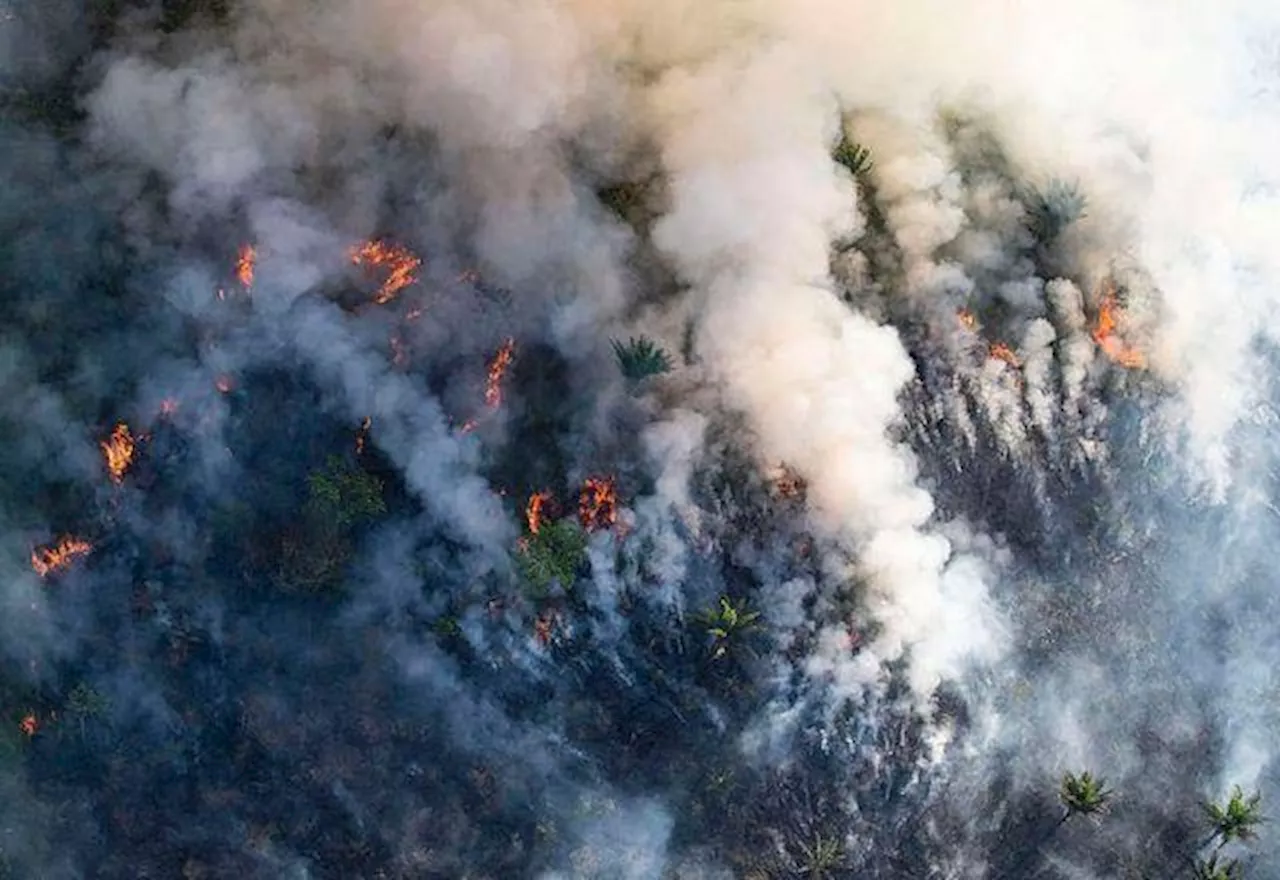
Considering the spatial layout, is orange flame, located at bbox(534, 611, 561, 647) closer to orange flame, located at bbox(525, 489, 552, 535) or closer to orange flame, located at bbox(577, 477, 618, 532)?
orange flame, located at bbox(525, 489, 552, 535)

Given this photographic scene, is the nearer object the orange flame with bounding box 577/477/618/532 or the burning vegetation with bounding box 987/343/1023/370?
the orange flame with bounding box 577/477/618/532

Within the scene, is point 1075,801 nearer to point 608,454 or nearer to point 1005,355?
point 1005,355

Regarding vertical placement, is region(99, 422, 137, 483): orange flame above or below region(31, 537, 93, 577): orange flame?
above

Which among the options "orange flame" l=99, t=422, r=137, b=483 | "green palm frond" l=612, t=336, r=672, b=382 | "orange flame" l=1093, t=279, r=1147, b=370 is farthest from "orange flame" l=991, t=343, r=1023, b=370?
"orange flame" l=99, t=422, r=137, b=483

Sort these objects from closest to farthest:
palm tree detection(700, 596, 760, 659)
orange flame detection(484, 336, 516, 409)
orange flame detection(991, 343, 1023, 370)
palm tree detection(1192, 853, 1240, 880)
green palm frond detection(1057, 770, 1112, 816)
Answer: green palm frond detection(1057, 770, 1112, 816), palm tree detection(700, 596, 760, 659), palm tree detection(1192, 853, 1240, 880), orange flame detection(484, 336, 516, 409), orange flame detection(991, 343, 1023, 370)

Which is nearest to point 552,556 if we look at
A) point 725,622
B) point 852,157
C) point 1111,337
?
point 725,622
